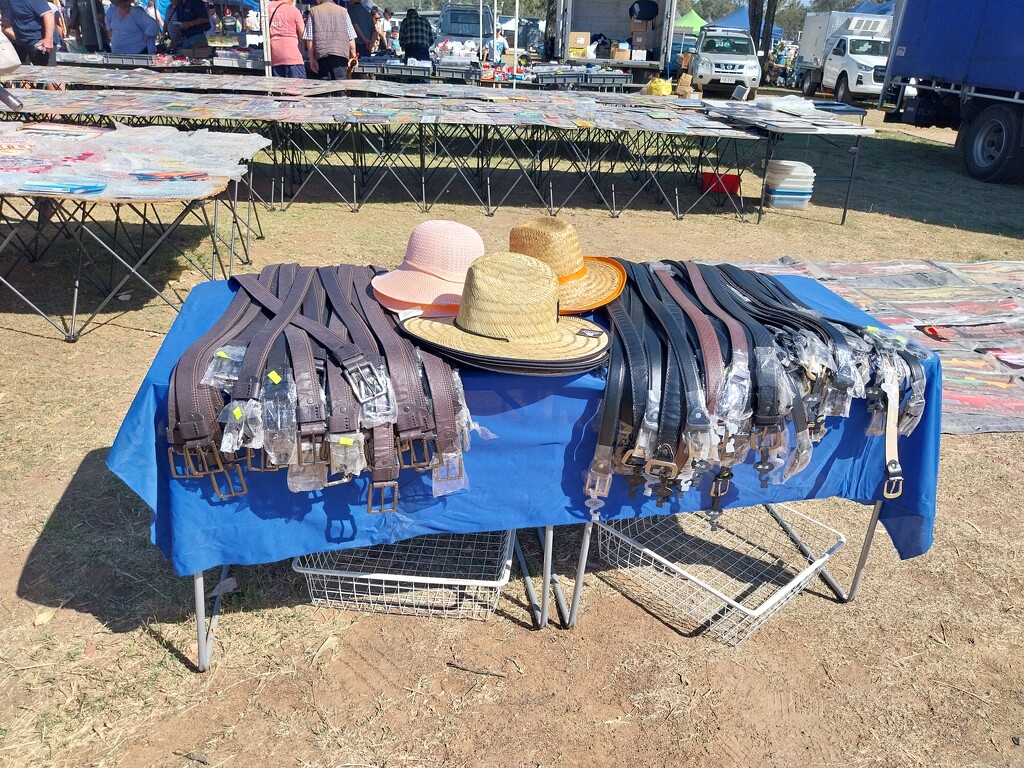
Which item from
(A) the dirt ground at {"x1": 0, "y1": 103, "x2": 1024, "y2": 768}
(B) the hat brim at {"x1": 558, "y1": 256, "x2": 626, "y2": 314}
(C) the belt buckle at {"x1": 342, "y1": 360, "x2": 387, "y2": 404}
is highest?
(B) the hat brim at {"x1": 558, "y1": 256, "x2": 626, "y2": 314}

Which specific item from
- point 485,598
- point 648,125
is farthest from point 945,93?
point 485,598

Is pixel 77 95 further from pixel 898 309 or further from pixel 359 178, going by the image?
pixel 898 309

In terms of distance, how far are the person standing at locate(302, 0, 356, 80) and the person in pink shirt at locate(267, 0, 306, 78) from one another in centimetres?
23

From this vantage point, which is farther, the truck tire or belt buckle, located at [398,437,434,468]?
the truck tire

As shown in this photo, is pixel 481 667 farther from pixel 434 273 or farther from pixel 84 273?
pixel 84 273

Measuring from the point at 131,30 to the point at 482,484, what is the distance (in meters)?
11.4

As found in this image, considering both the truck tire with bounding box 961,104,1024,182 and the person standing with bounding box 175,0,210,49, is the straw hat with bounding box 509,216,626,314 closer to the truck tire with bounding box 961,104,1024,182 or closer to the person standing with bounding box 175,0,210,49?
the truck tire with bounding box 961,104,1024,182

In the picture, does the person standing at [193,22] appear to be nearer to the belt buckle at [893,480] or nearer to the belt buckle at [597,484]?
the belt buckle at [597,484]

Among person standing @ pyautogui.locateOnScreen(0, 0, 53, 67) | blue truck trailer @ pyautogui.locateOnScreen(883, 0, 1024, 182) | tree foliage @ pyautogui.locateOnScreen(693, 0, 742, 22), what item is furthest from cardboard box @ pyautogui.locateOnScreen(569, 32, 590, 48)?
tree foliage @ pyautogui.locateOnScreen(693, 0, 742, 22)

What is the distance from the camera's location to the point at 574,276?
248cm

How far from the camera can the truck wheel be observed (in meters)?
18.7

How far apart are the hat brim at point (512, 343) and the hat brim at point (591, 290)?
13cm

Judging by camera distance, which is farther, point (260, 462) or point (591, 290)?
point (591, 290)

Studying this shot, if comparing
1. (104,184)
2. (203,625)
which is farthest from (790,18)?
(203,625)
